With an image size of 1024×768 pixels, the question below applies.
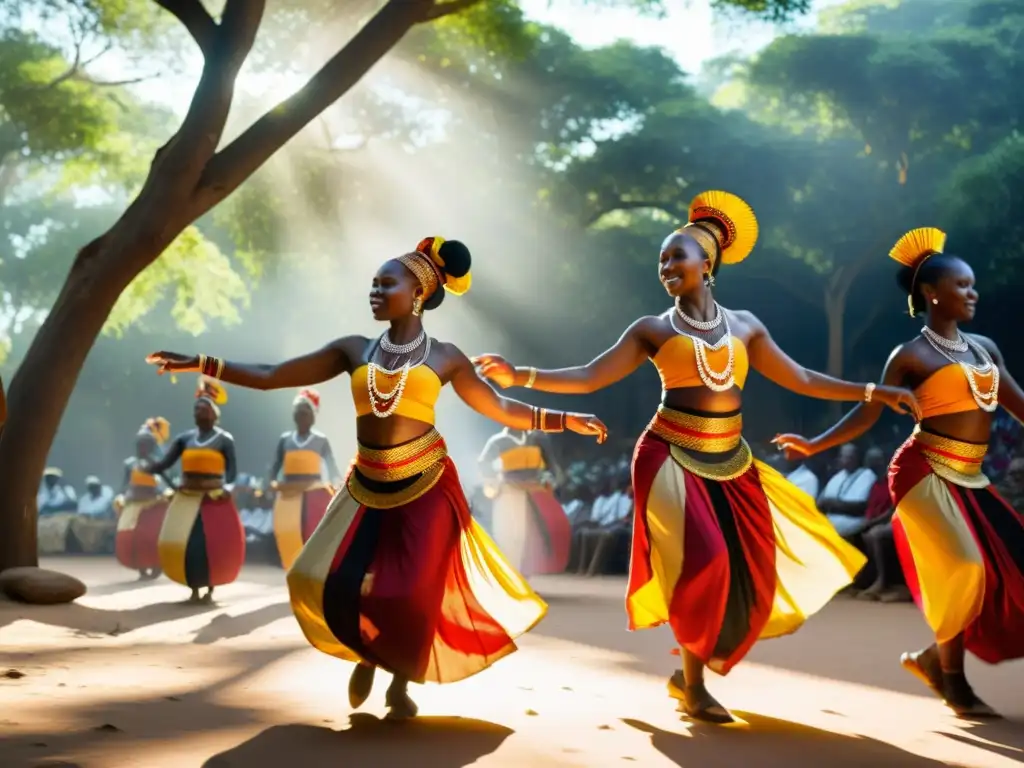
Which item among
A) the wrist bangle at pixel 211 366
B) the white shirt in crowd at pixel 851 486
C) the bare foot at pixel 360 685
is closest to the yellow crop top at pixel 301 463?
the white shirt in crowd at pixel 851 486

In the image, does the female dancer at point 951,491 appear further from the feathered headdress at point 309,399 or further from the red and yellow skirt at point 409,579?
the feathered headdress at point 309,399

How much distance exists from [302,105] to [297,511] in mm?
4167

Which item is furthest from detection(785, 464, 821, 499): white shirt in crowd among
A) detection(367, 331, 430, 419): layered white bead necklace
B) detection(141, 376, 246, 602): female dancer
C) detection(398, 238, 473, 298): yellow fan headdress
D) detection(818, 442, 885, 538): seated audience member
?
detection(367, 331, 430, 419): layered white bead necklace

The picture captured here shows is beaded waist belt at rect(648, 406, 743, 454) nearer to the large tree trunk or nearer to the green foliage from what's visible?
the large tree trunk

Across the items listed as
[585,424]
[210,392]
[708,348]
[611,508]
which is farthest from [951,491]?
[611,508]

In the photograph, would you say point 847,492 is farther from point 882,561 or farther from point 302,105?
point 302,105

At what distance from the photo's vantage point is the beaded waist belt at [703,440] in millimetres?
5914

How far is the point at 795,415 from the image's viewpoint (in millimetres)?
21328

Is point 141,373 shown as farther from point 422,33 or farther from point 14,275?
point 422,33

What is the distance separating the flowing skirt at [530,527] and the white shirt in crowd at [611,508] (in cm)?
424

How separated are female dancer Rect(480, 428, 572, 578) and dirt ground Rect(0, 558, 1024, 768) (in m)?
3.49

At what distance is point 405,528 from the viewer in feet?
18.3

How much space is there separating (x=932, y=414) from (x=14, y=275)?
3665cm

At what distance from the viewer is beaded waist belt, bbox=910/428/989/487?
6.31m
